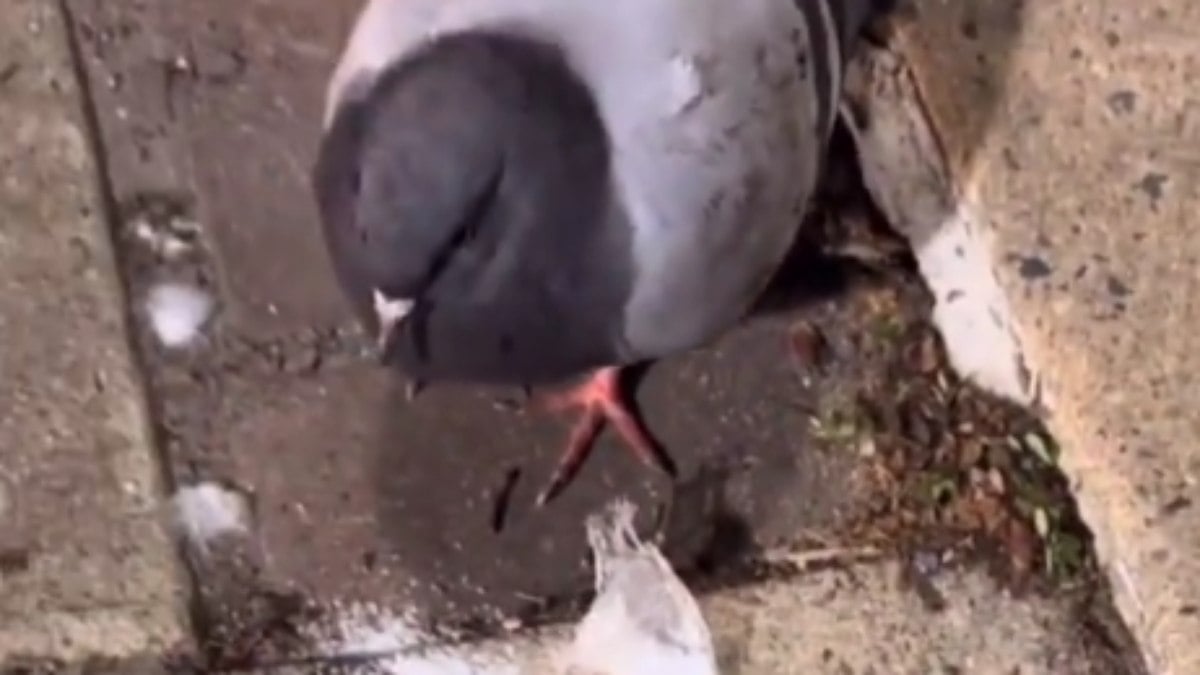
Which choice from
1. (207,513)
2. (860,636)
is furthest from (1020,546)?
(207,513)

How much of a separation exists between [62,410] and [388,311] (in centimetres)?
45

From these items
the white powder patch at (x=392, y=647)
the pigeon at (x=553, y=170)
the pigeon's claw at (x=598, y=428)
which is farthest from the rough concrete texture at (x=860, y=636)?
the pigeon at (x=553, y=170)

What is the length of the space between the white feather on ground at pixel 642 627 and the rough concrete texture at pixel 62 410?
A: 341 mm

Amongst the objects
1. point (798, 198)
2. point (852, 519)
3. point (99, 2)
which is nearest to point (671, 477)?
point (852, 519)

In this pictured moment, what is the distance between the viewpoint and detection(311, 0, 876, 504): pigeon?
1.68m

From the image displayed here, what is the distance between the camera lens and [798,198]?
6.25 feet

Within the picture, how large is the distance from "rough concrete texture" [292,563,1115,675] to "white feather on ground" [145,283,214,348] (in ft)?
1.15

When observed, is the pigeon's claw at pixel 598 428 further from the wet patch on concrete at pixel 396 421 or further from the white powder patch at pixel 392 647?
the white powder patch at pixel 392 647

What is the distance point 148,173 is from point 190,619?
1.52ft

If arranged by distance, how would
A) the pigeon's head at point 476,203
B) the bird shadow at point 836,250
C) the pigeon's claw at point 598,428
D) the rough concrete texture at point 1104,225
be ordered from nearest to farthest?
the pigeon's head at point 476,203, the rough concrete texture at point 1104,225, the pigeon's claw at point 598,428, the bird shadow at point 836,250

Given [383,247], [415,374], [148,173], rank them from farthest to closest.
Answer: [148,173]
[415,374]
[383,247]

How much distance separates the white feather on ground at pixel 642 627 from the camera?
1947 mm

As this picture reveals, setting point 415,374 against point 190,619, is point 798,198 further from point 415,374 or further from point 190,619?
point 190,619

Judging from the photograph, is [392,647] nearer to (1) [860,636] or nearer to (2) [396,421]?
(2) [396,421]
